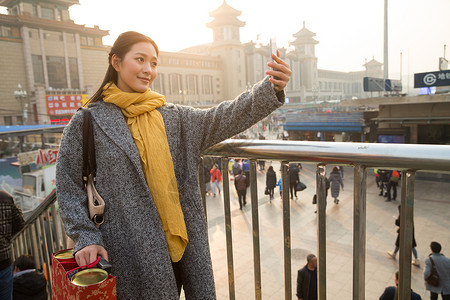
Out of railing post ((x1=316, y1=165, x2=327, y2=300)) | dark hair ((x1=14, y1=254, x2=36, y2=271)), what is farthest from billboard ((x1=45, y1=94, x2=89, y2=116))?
railing post ((x1=316, y1=165, x2=327, y2=300))

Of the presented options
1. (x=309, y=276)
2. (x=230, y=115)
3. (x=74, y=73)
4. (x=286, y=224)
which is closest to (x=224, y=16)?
(x=74, y=73)

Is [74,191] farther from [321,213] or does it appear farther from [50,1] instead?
[50,1]

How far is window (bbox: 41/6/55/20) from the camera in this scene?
31.8 m

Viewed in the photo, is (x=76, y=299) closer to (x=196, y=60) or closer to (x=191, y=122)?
(x=191, y=122)

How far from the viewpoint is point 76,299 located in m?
0.95

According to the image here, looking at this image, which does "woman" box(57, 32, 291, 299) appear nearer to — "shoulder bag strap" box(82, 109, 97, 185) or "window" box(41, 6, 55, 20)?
"shoulder bag strap" box(82, 109, 97, 185)

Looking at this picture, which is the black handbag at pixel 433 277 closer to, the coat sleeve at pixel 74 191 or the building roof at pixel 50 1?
the coat sleeve at pixel 74 191

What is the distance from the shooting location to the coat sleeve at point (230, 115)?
1239mm

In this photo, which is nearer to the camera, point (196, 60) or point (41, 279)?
point (41, 279)

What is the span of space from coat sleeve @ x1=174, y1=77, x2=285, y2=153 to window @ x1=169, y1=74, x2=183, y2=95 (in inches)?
2066

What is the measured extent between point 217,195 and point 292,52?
2750 inches

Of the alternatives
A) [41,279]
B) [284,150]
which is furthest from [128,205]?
[41,279]

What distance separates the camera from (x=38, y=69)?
30.6 meters

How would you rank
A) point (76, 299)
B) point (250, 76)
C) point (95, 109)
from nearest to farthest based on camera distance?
1. point (76, 299)
2. point (95, 109)
3. point (250, 76)
